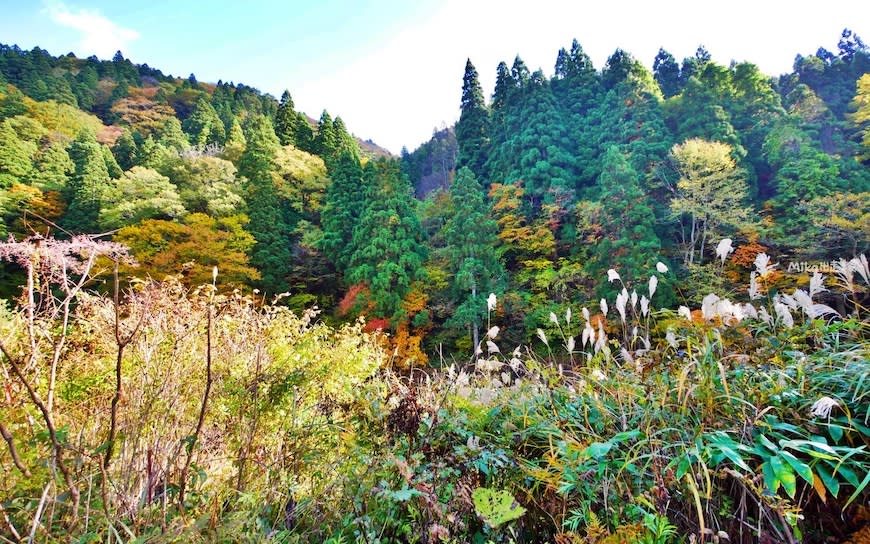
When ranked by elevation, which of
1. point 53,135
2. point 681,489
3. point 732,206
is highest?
point 53,135

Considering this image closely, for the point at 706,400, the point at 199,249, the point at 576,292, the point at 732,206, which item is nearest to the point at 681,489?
the point at 706,400

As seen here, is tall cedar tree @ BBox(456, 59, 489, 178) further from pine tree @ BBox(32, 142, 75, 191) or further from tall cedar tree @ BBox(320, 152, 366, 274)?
pine tree @ BBox(32, 142, 75, 191)

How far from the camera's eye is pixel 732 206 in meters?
12.6

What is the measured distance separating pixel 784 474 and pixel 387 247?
12589mm

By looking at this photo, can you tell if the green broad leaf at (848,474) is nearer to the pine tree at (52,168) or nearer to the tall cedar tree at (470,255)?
the tall cedar tree at (470,255)

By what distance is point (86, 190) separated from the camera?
48.6ft

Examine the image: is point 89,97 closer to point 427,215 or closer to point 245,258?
point 245,258

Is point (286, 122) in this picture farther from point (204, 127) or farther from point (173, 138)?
point (204, 127)

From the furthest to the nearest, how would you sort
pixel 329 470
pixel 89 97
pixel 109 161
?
pixel 89 97 → pixel 109 161 → pixel 329 470

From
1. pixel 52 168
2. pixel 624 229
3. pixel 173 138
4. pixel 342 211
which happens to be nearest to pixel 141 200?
pixel 52 168

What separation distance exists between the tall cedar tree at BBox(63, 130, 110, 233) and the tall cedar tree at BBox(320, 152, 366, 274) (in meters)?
8.31

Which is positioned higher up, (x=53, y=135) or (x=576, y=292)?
(x=53, y=135)

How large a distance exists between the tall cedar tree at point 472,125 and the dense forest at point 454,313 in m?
0.20

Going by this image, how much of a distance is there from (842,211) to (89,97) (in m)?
40.4
